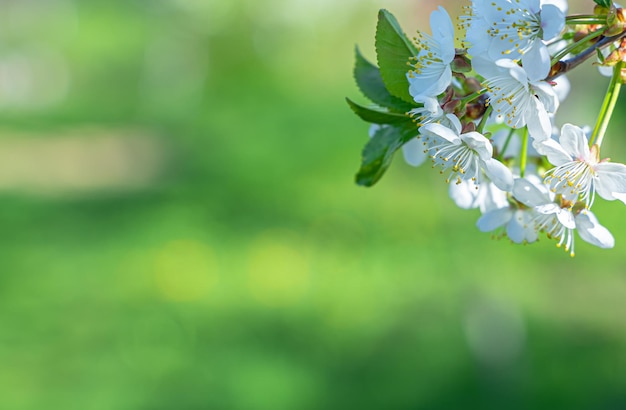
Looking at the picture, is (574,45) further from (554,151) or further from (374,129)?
(374,129)

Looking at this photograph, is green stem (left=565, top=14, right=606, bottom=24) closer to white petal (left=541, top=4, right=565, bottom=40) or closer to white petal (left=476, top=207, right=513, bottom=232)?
white petal (left=541, top=4, right=565, bottom=40)

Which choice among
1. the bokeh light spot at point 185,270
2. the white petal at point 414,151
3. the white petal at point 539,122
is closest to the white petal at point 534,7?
the white petal at point 539,122

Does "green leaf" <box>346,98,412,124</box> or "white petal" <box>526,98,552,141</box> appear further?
"green leaf" <box>346,98,412,124</box>

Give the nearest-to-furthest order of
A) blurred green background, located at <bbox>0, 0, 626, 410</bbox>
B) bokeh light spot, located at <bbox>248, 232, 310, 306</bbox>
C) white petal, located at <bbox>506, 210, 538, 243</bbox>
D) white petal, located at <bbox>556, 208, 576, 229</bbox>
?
white petal, located at <bbox>556, 208, 576, 229</bbox>
white petal, located at <bbox>506, 210, 538, 243</bbox>
blurred green background, located at <bbox>0, 0, 626, 410</bbox>
bokeh light spot, located at <bbox>248, 232, 310, 306</bbox>

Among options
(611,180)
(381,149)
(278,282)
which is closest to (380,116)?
(381,149)

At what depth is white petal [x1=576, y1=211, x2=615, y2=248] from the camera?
87 cm

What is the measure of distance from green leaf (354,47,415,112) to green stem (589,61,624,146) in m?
0.19

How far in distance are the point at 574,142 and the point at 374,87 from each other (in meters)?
0.27

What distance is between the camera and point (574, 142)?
31.9 inches

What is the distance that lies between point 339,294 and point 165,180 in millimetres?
2965

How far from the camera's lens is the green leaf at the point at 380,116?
93 cm

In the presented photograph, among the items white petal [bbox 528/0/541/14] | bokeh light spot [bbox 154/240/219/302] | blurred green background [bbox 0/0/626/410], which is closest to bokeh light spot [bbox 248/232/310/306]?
blurred green background [bbox 0/0/626/410]

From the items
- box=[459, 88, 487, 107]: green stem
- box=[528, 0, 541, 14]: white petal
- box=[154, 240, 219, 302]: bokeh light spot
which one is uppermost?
box=[528, 0, 541, 14]: white petal

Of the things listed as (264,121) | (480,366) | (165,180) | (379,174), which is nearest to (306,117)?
(264,121)
